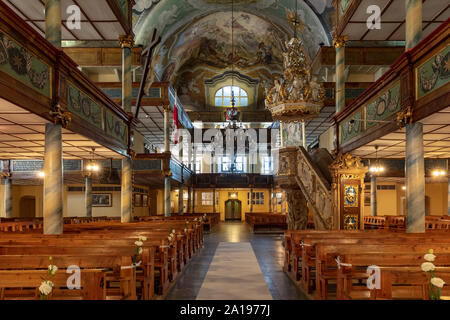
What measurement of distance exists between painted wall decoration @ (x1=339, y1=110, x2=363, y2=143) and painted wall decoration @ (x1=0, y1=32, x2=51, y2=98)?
298 inches

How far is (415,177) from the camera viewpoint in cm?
796

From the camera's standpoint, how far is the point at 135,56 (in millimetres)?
20031

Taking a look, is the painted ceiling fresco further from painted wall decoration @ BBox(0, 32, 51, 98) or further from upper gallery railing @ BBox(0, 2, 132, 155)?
painted wall decoration @ BBox(0, 32, 51, 98)

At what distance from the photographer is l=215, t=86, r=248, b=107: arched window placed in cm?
4006

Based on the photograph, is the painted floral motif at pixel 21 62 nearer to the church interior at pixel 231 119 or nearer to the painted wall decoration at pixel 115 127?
the church interior at pixel 231 119

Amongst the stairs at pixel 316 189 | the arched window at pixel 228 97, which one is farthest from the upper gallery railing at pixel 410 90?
the arched window at pixel 228 97

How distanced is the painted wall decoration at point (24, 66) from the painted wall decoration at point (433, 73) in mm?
6994

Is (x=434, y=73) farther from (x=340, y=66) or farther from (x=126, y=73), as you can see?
(x=126, y=73)

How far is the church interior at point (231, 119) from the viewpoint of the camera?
18.7 feet

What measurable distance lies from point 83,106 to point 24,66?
2.87m

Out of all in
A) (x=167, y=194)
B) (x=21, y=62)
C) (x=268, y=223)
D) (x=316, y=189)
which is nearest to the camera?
(x=21, y=62)

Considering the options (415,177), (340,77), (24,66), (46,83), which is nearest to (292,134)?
(340,77)
